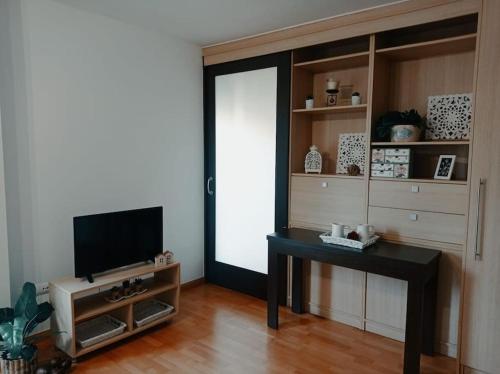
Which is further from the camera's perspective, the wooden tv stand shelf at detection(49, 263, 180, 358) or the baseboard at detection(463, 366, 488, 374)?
the wooden tv stand shelf at detection(49, 263, 180, 358)

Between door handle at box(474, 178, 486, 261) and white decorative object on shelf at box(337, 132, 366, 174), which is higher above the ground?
white decorative object on shelf at box(337, 132, 366, 174)

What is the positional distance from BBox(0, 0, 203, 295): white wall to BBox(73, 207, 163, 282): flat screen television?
322mm

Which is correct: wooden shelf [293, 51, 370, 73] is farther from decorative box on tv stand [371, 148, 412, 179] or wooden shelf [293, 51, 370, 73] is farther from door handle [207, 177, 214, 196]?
door handle [207, 177, 214, 196]

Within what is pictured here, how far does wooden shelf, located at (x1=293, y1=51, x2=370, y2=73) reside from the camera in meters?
2.90

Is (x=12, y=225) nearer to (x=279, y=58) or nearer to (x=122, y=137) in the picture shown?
(x=122, y=137)

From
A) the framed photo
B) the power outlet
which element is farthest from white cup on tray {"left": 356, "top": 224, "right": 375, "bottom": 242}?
the power outlet

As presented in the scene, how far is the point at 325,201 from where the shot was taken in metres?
3.16

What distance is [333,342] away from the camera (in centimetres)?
286

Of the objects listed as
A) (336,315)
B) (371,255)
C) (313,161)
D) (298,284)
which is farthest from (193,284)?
(371,255)

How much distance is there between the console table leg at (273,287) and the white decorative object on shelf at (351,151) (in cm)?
94

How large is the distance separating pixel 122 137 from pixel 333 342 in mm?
2369

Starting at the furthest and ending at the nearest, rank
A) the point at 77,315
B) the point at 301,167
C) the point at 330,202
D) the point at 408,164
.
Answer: the point at 301,167
the point at 330,202
the point at 408,164
the point at 77,315

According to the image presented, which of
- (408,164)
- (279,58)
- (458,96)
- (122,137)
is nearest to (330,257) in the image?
(408,164)

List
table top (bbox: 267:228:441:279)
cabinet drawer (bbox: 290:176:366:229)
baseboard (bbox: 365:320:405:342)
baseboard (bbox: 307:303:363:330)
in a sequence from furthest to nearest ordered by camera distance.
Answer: baseboard (bbox: 307:303:363:330)
cabinet drawer (bbox: 290:176:366:229)
baseboard (bbox: 365:320:405:342)
table top (bbox: 267:228:441:279)
